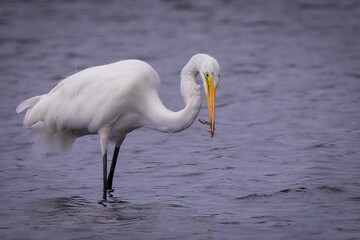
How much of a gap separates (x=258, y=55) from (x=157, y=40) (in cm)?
267

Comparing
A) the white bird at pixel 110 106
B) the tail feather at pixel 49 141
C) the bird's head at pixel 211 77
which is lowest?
the tail feather at pixel 49 141

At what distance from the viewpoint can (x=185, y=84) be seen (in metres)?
6.38

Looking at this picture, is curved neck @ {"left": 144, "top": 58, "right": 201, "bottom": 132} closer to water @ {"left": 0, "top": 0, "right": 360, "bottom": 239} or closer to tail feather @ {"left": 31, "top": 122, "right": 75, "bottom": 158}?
water @ {"left": 0, "top": 0, "right": 360, "bottom": 239}

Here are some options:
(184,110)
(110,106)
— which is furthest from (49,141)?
(184,110)

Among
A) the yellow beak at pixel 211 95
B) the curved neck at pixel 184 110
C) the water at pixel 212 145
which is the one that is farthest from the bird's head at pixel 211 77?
the water at pixel 212 145

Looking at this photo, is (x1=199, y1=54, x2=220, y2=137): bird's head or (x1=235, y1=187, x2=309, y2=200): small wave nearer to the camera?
(x1=199, y1=54, x2=220, y2=137): bird's head

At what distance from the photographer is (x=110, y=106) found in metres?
6.82

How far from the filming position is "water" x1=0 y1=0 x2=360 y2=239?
626cm

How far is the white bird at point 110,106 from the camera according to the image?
6.62m

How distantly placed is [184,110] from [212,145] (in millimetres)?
2638

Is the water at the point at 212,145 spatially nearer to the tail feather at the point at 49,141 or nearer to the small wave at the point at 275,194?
the small wave at the point at 275,194

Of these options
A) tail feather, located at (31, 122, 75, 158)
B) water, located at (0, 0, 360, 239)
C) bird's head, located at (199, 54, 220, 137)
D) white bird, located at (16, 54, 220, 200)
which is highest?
bird's head, located at (199, 54, 220, 137)

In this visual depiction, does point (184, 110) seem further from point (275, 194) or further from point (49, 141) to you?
point (49, 141)

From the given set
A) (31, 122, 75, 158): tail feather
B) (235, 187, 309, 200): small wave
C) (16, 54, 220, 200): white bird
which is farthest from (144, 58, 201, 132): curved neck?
(31, 122, 75, 158): tail feather
